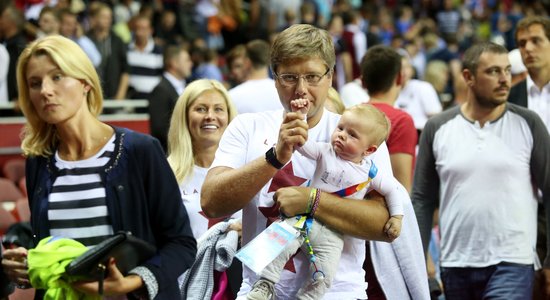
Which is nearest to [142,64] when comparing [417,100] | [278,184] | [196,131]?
[417,100]

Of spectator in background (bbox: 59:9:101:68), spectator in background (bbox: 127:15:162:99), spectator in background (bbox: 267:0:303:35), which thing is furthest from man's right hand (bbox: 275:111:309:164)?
spectator in background (bbox: 267:0:303:35)

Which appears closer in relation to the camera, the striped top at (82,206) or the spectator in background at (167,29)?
the striped top at (82,206)

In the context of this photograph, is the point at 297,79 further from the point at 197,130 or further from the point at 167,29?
the point at 167,29

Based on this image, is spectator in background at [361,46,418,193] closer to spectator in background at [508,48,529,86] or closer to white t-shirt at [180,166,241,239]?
white t-shirt at [180,166,241,239]

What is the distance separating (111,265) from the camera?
2.96 m

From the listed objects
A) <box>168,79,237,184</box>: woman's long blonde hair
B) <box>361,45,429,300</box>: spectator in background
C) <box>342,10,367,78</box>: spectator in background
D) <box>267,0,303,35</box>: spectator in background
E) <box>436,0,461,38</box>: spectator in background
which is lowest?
<box>436,0,461,38</box>: spectator in background

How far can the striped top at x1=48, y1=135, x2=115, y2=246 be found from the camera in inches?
126

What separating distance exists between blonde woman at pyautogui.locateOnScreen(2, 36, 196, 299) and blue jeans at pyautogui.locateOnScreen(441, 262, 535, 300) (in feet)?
7.65

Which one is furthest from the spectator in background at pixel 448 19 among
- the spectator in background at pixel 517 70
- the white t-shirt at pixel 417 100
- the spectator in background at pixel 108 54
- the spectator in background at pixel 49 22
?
the spectator in background at pixel 517 70

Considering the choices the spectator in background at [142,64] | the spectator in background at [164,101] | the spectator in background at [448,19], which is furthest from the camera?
the spectator in background at [448,19]

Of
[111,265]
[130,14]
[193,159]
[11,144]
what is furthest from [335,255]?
[130,14]

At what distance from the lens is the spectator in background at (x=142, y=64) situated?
11.7 meters

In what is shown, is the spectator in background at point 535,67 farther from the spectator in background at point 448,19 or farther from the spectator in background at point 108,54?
the spectator in background at point 448,19

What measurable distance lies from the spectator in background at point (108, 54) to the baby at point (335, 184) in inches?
324
